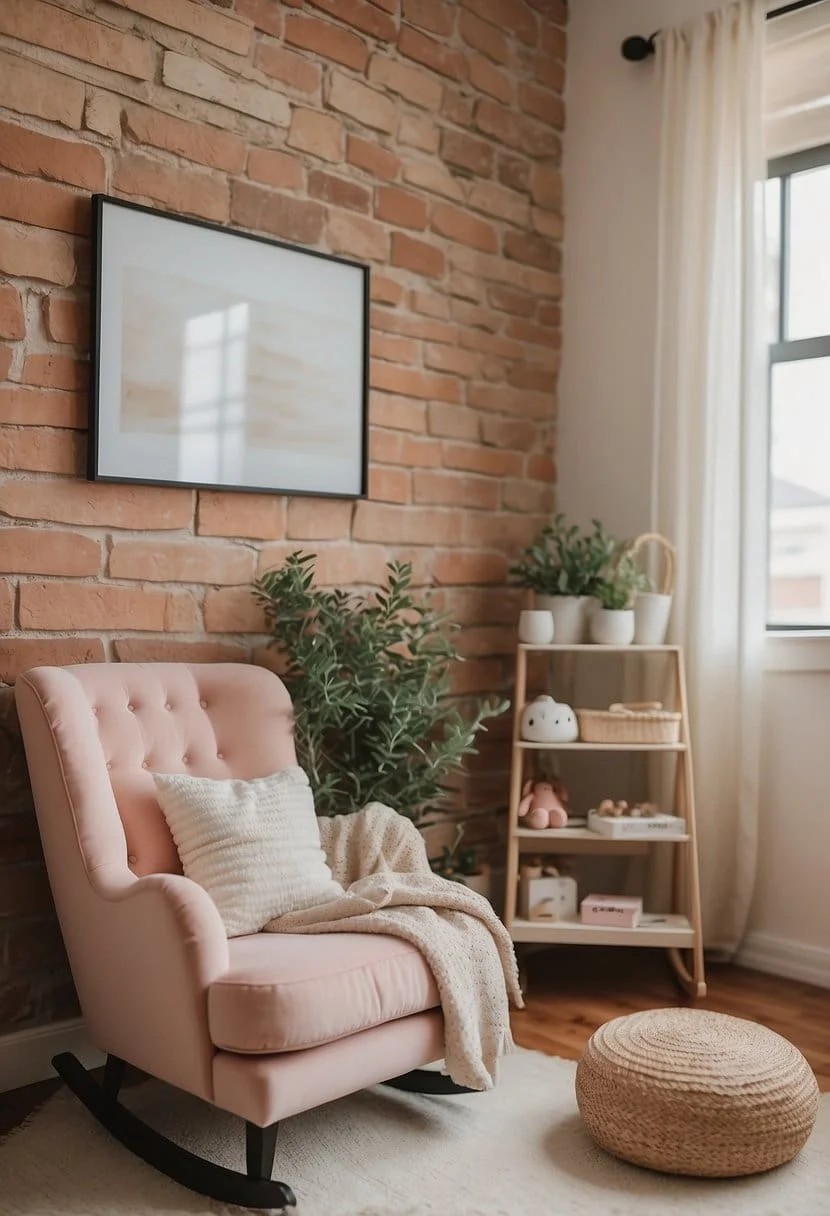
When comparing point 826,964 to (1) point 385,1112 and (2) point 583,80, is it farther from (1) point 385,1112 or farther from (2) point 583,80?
(2) point 583,80

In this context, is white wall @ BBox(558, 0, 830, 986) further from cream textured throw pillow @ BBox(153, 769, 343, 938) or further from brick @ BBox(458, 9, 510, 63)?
cream textured throw pillow @ BBox(153, 769, 343, 938)

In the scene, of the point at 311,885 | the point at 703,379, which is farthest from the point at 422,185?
the point at 311,885

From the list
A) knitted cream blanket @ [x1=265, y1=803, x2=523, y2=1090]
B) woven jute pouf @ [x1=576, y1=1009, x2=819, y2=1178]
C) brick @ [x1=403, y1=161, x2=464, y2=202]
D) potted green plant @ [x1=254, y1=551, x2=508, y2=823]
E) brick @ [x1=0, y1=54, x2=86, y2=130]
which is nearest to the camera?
woven jute pouf @ [x1=576, y1=1009, x2=819, y2=1178]

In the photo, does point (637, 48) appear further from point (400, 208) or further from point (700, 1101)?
point (700, 1101)

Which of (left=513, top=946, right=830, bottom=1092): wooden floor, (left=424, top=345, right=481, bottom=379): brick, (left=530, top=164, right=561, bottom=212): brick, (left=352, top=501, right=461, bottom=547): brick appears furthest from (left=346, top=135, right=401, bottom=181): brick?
(left=513, top=946, right=830, bottom=1092): wooden floor

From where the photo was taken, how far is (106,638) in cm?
272

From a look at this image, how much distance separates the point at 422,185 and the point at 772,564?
1.49 meters

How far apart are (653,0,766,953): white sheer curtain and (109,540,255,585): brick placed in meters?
1.29

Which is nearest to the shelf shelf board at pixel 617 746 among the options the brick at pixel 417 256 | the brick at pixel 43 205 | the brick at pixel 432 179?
the brick at pixel 417 256

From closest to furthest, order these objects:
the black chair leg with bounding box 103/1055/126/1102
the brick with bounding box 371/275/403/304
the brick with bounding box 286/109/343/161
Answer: the black chair leg with bounding box 103/1055/126/1102, the brick with bounding box 286/109/343/161, the brick with bounding box 371/275/403/304

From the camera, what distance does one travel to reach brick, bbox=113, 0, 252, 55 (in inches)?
109

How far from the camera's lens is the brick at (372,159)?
3.25 m

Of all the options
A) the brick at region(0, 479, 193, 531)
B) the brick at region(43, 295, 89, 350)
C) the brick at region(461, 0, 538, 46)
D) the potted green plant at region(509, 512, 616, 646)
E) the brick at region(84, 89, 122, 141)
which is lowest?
the potted green plant at region(509, 512, 616, 646)

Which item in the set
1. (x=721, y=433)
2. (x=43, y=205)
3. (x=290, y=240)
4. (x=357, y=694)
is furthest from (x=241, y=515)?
(x=721, y=433)
